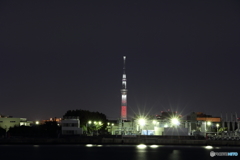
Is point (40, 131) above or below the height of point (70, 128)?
below

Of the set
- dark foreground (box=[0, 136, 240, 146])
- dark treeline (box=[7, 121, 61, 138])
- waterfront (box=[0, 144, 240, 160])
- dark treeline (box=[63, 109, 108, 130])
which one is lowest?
waterfront (box=[0, 144, 240, 160])

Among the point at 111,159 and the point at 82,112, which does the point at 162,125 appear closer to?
the point at 82,112

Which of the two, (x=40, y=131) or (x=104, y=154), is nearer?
(x=104, y=154)

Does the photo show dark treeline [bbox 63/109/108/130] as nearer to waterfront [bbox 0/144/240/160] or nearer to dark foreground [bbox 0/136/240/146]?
dark foreground [bbox 0/136/240/146]

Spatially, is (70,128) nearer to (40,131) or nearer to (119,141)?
(40,131)

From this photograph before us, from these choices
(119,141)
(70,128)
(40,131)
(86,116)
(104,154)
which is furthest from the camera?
(86,116)

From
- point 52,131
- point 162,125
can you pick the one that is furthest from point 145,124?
point 52,131

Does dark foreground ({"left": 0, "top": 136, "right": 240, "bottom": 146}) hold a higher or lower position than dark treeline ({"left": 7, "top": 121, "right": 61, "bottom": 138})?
Answer: lower

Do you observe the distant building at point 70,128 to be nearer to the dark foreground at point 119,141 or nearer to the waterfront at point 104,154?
the dark foreground at point 119,141

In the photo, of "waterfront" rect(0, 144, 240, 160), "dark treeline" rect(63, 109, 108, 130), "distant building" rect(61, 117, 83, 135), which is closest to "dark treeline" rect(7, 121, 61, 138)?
"distant building" rect(61, 117, 83, 135)

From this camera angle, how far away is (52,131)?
147 m

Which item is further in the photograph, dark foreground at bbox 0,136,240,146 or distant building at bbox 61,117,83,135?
distant building at bbox 61,117,83,135

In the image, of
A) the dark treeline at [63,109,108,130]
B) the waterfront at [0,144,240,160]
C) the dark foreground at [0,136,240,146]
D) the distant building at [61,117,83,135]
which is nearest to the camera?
the waterfront at [0,144,240,160]

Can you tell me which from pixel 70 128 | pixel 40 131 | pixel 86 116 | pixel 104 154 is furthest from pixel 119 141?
pixel 86 116
